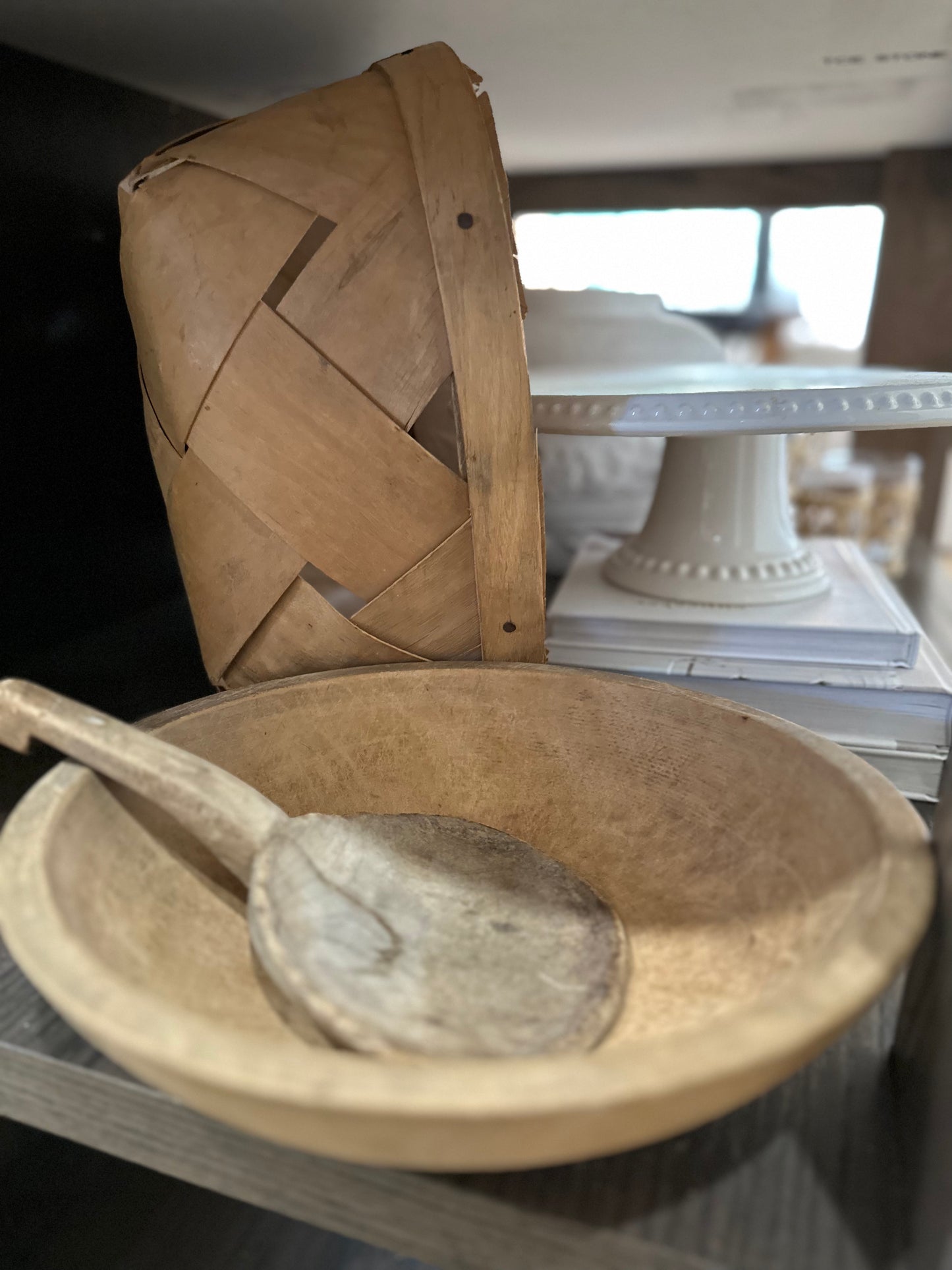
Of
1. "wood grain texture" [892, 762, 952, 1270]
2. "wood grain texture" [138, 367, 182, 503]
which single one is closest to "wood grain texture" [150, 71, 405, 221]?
"wood grain texture" [138, 367, 182, 503]

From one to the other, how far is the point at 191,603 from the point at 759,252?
2.26 meters

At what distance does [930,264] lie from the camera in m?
1.14

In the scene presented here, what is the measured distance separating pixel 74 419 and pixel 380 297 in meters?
0.28

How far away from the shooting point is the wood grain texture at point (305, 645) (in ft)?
1.54

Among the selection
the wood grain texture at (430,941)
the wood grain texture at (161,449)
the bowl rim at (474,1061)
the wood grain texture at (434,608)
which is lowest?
the wood grain texture at (430,941)

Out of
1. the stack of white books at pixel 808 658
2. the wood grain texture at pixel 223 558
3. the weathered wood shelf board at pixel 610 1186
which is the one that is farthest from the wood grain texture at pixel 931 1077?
the wood grain texture at pixel 223 558

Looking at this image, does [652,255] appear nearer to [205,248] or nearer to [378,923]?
[205,248]

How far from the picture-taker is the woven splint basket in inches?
15.6

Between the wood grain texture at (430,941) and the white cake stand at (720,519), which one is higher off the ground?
the white cake stand at (720,519)

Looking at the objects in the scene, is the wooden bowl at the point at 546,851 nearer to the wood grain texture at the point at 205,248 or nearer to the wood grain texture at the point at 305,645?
the wood grain texture at the point at 305,645

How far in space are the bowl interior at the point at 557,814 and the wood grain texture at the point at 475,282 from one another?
0.33 feet

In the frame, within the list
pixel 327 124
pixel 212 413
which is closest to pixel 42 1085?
pixel 212 413

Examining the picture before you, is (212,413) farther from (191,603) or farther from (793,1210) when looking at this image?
(793,1210)

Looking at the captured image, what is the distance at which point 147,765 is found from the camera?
34 cm
